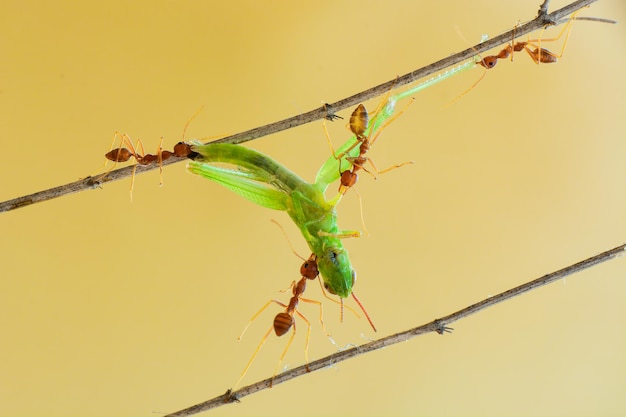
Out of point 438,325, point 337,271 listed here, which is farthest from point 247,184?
point 438,325

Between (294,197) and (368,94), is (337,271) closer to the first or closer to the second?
(294,197)

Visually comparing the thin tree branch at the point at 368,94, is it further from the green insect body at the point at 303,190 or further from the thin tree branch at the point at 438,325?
the thin tree branch at the point at 438,325

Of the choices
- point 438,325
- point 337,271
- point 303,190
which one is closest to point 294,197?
point 303,190

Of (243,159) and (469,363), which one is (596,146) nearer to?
(469,363)

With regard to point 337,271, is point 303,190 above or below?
above

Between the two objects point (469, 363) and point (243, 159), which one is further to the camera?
point (469, 363)

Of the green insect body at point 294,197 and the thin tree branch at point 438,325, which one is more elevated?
the green insect body at point 294,197

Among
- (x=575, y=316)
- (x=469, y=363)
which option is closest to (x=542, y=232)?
(x=575, y=316)

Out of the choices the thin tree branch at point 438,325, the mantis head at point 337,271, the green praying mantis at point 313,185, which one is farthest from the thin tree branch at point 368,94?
the thin tree branch at point 438,325
